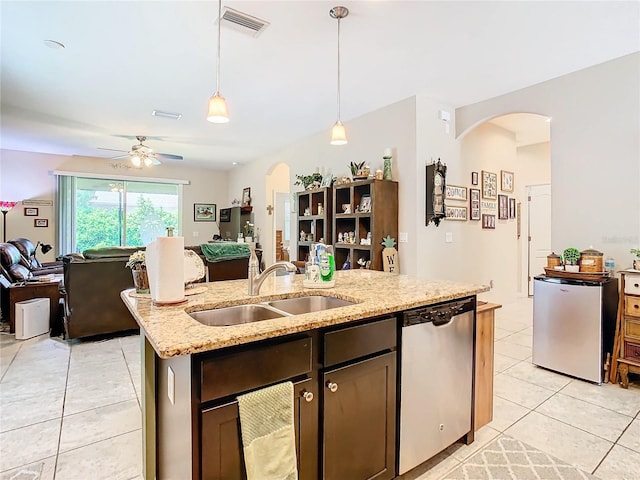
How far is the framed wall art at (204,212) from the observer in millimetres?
8781

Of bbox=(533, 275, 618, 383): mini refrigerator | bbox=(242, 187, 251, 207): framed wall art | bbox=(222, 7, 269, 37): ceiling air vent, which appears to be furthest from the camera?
bbox=(242, 187, 251, 207): framed wall art

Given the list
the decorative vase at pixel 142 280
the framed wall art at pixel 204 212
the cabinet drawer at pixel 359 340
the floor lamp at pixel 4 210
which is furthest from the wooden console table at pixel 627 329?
the floor lamp at pixel 4 210

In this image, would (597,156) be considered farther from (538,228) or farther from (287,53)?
(538,228)

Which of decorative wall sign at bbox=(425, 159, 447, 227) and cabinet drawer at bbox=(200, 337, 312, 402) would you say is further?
decorative wall sign at bbox=(425, 159, 447, 227)

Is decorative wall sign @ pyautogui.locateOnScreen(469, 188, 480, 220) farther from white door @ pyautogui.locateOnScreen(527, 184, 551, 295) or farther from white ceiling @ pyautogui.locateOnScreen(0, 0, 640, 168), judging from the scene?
white door @ pyautogui.locateOnScreen(527, 184, 551, 295)

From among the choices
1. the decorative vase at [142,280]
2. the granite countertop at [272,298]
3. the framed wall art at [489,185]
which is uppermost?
the framed wall art at [489,185]

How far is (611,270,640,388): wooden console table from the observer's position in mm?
2684

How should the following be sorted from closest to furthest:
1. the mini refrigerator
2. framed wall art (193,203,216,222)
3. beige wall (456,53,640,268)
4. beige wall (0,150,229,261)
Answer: the mini refrigerator → beige wall (456,53,640,268) → beige wall (0,150,229,261) → framed wall art (193,203,216,222)

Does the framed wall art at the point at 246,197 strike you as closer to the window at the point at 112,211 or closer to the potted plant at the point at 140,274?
the window at the point at 112,211

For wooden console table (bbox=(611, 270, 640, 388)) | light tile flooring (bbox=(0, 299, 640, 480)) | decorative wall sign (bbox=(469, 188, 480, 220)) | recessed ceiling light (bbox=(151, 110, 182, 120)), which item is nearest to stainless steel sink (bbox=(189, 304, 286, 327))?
light tile flooring (bbox=(0, 299, 640, 480))

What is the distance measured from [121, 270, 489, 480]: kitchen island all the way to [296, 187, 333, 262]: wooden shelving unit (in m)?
3.00

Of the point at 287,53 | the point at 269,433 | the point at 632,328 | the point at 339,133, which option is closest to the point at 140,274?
the point at 269,433

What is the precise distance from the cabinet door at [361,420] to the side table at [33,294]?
170 inches

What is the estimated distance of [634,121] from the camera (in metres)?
2.95
